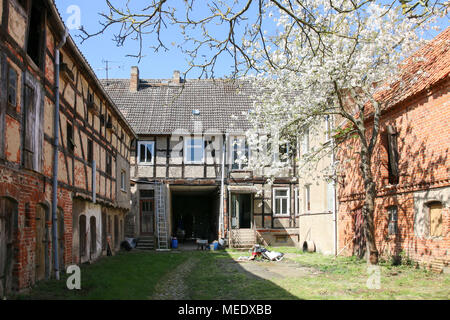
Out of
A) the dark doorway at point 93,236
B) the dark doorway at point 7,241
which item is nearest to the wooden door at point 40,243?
the dark doorway at point 7,241

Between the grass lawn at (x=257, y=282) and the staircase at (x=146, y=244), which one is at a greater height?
the grass lawn at (x=257, y=282)

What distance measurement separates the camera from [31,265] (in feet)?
31.6

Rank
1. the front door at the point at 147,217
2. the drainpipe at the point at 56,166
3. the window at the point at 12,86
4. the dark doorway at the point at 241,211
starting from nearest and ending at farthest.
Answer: the window at the point at 12,86 < the drainpipe at the point at 56,166 < the front door at the point at 147,217 < the dark doorway at the point at 241,211

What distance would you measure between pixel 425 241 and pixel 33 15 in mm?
11627

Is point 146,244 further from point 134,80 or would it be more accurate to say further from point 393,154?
point 393,154

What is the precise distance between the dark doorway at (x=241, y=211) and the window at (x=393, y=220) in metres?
12.4

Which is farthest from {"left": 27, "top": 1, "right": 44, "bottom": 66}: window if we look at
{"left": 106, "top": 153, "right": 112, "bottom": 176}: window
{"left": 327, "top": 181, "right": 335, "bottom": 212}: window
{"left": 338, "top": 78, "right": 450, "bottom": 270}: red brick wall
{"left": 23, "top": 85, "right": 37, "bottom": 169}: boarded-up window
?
{"left": 327, "top": 181, "right": 335, "bottom": 212}: window

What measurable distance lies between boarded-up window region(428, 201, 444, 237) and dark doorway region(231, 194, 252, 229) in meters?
14.5

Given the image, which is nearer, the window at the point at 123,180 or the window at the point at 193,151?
the window at the point at 123,180

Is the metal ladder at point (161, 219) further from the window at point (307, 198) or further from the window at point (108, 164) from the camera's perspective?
the window at point (307, 198)

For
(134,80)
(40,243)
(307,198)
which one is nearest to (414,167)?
(307,198)

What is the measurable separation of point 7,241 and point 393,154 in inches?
457

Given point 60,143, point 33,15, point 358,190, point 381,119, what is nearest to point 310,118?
point 381,119

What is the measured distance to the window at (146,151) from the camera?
25953 millimetres
